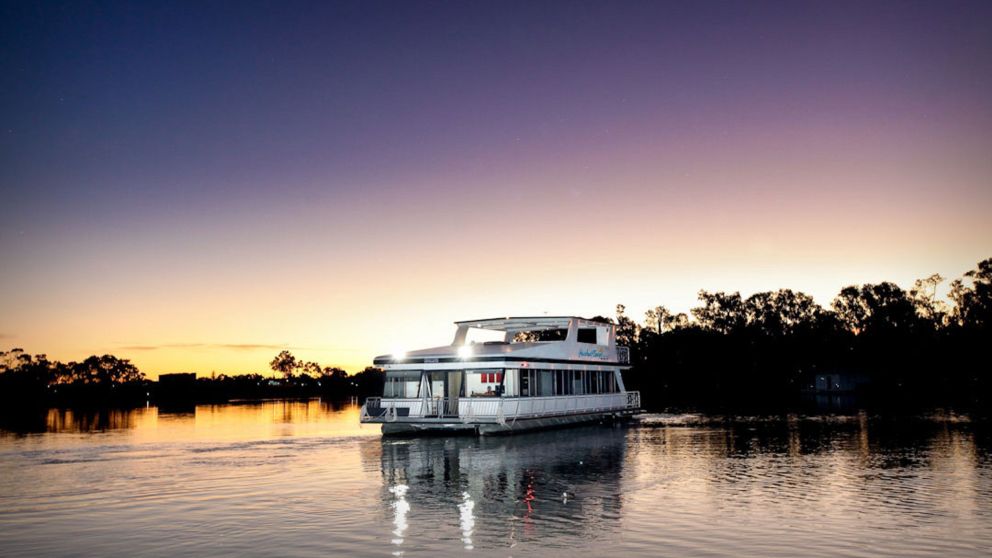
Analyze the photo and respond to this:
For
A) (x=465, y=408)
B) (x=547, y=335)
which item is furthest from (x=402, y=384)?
(x=547, y=335)

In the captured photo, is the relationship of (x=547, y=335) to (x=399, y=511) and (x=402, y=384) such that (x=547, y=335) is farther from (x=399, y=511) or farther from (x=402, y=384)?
(x=399, y=511)

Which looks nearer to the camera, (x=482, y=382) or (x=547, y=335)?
(x=482, y=382)

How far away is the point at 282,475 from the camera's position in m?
26.0

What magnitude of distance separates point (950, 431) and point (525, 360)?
23.3m

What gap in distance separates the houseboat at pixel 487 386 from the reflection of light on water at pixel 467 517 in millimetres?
16814

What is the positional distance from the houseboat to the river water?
1.42 metres

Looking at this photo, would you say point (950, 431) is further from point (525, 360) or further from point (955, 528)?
point (955, 528)

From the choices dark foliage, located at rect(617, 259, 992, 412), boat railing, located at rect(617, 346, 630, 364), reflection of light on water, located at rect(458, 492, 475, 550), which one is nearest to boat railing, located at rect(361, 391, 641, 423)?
boat railing, located at rect(617, 346, 630, 364)

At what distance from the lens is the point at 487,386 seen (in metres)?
40.8

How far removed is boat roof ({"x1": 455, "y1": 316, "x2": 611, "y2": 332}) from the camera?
44406 millimetres

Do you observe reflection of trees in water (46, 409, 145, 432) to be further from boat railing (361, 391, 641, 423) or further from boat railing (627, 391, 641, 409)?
boat railing (627, 391, 641, 409)

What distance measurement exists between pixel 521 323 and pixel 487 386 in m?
6.18

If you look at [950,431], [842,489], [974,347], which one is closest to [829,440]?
[950,431]

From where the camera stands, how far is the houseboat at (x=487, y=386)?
38375 millimetres
